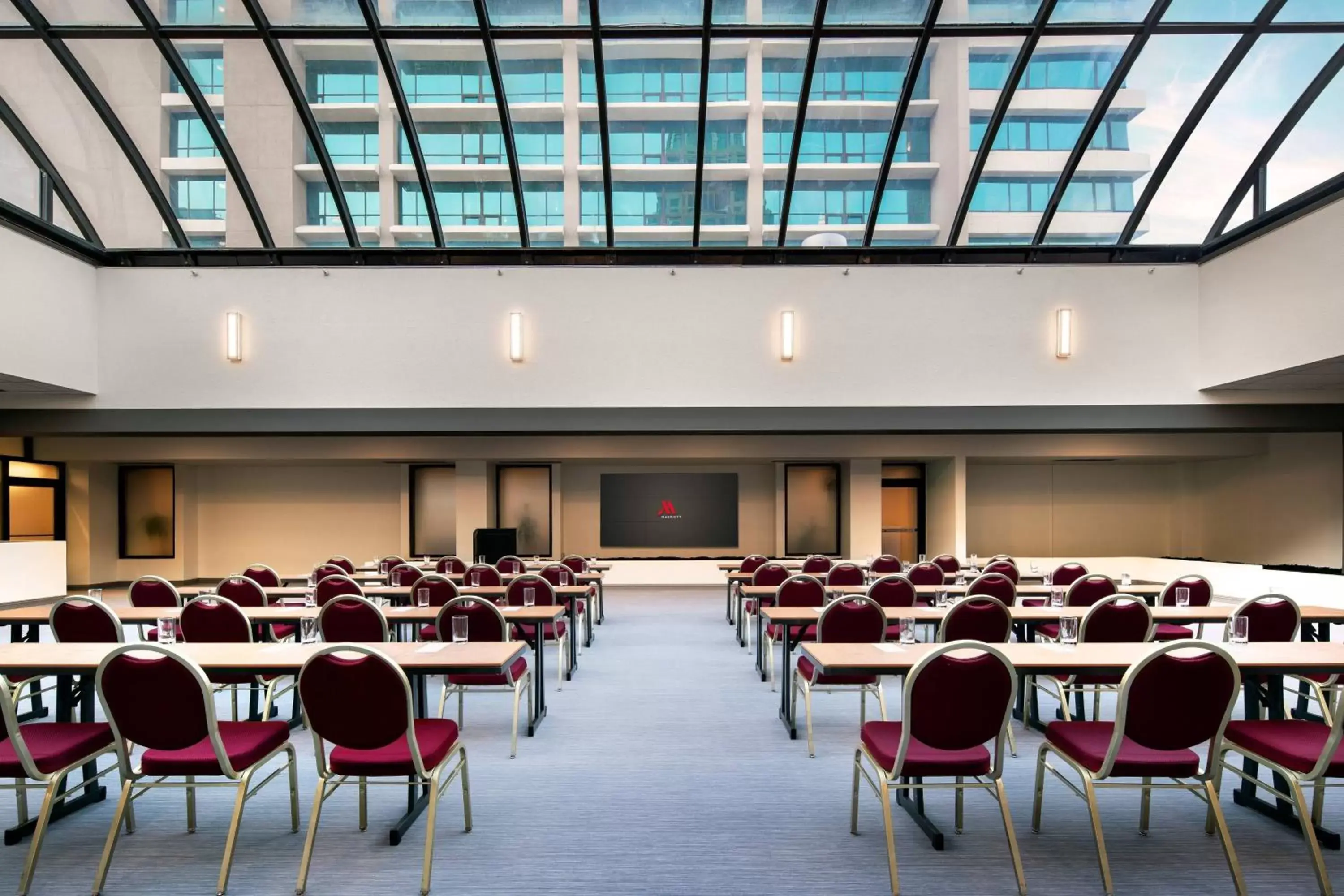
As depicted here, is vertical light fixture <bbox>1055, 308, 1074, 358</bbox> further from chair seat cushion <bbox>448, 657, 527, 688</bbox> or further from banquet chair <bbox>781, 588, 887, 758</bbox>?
chair seat cushion <bbox>448, 657, 527, 688</bbox>

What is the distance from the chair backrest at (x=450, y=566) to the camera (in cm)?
845

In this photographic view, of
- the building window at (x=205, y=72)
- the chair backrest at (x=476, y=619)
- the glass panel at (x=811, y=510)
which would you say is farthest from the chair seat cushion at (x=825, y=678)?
the glass panel at (x=811, y=510)

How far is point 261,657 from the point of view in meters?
3.52

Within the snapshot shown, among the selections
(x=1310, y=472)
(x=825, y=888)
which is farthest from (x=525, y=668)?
(x=1310, y=472)

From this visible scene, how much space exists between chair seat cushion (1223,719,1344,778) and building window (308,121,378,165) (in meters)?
9.41

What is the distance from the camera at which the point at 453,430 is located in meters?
9.83

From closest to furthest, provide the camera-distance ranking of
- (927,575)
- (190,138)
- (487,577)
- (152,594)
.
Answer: (152,594), (487,577), (927,575), (190,138)

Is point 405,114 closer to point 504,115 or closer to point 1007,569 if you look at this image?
point 504,115

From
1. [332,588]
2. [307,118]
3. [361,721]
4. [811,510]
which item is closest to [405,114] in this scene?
[307,118]

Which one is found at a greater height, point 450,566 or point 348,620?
point 348,620

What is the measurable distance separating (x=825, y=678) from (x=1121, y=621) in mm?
1793

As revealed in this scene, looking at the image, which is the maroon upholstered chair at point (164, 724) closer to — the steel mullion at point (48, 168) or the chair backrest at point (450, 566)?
the chair backrest at point (450, 566)

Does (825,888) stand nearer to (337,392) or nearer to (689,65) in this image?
(689,65)

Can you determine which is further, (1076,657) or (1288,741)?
(1076,657)
